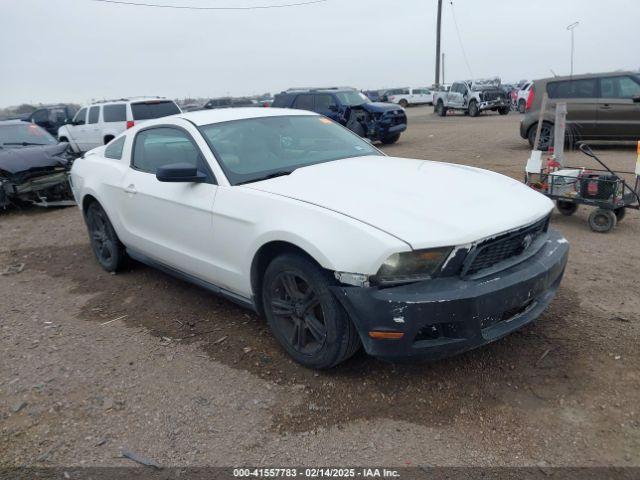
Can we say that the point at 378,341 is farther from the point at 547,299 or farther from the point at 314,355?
the point at 547,299

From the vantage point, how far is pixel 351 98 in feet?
48.9

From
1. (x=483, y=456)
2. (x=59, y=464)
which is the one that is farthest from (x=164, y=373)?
(x=483, y=456)

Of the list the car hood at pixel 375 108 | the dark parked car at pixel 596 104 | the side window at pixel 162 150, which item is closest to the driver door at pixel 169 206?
the side window at pixel 162 150

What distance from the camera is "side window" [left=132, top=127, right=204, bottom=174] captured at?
4.01 m

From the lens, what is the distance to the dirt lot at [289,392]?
102 inches

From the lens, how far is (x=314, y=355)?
315 cm

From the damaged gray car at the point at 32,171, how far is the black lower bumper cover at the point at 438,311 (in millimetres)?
7702

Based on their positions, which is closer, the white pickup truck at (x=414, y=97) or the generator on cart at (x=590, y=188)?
the generator on cart at (x=590, y=188)

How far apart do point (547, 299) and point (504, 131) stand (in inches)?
631

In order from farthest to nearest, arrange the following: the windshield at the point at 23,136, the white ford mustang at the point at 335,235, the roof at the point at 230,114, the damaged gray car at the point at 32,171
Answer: the windshield at the point at 23,136 → the damaged gray car at the point at 32,171 → the roof at the point at 230,114 → the white ford mustang at the point at 335,235

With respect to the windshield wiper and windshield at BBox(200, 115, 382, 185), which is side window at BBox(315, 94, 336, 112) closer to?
windshield at BBox(200, 115, 382, 185)

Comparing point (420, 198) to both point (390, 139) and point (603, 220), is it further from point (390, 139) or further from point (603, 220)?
point (390, 139)

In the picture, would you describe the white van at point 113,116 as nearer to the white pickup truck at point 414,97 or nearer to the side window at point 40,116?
the side window at point 40,116

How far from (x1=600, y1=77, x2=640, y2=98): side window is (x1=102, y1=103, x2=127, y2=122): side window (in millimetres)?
11442
